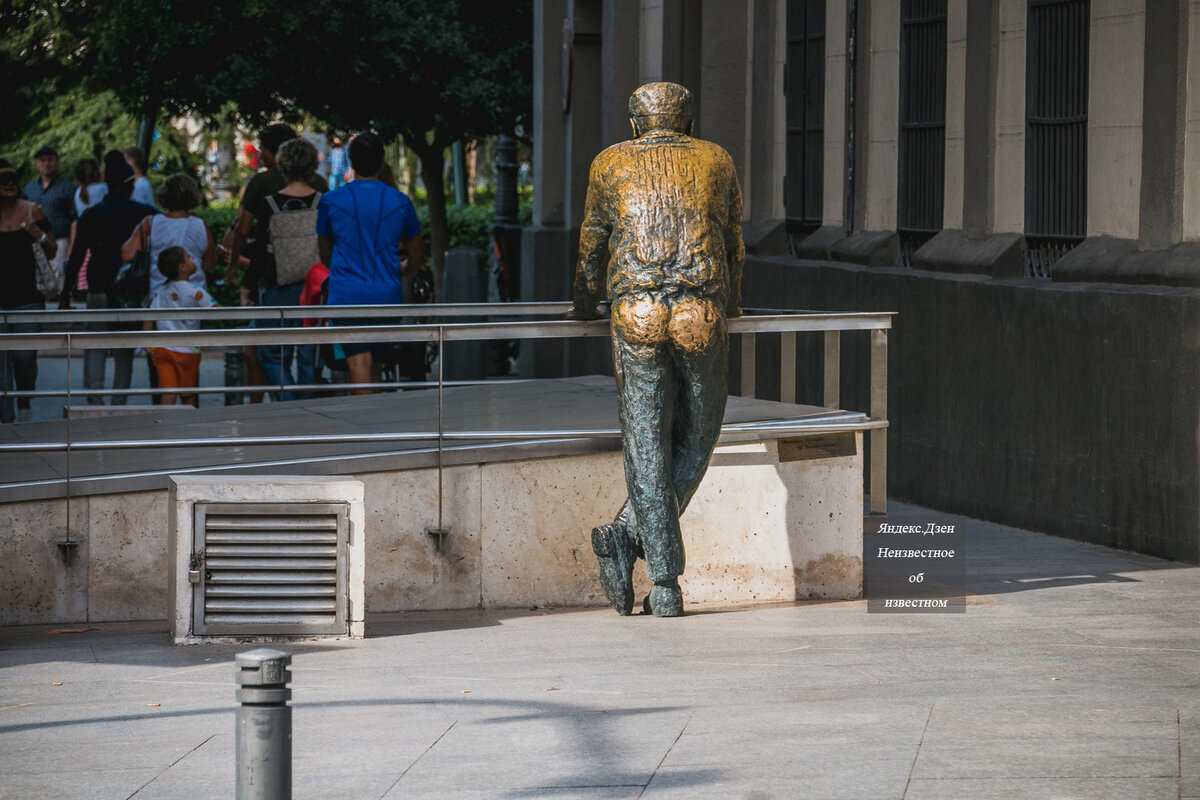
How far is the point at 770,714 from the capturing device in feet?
21.3

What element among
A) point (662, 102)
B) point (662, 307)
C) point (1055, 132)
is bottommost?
point (662, 307)

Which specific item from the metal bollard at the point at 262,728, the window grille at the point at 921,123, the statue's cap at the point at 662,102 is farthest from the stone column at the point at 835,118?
the metal bollard at the point at 262,728

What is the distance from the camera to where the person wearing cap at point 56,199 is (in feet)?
63.2

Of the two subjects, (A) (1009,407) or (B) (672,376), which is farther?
(A) (1009,407)

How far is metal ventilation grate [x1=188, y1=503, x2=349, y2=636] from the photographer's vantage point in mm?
7969

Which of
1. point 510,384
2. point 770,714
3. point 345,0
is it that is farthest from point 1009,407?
point 345,0

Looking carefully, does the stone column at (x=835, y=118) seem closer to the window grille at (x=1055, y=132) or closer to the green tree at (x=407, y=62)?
the window grille at (x=1055, y=132)

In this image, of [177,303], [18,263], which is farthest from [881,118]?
[18,263]

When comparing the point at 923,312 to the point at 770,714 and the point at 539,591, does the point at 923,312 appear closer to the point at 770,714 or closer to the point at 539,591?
the point at 539,591

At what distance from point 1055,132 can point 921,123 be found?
2104mm

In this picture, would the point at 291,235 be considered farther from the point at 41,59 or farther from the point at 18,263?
the point at 41,59

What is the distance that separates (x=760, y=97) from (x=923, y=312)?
4.72 m

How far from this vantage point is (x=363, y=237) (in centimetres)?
1162

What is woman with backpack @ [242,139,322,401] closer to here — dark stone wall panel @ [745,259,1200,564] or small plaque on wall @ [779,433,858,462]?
dark stone wall panel @ [745,259,1200,564]
